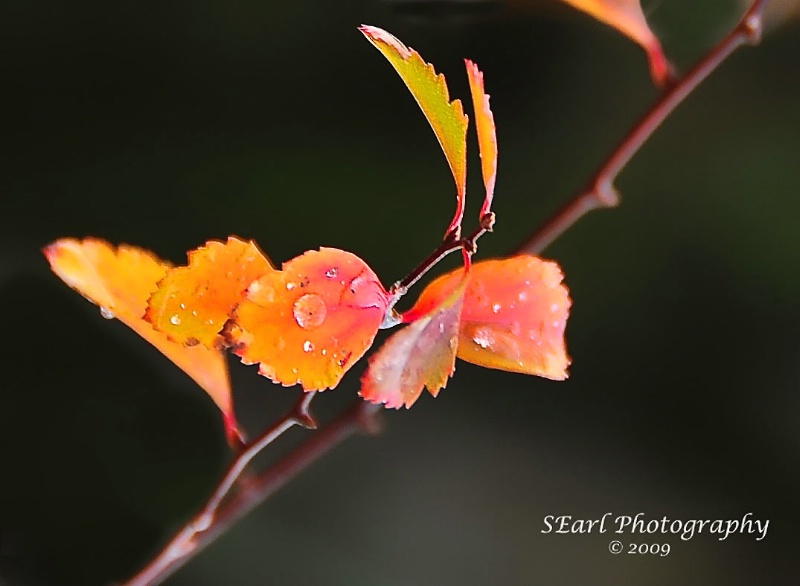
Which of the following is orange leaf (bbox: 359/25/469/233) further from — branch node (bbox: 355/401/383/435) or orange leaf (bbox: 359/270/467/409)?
branch node (bbox: 355/401/383/435)

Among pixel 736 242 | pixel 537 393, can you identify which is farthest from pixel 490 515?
pixel 736 242

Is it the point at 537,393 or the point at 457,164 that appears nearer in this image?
the point at 457,164

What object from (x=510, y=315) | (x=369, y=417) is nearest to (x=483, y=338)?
(x=510, y=315)

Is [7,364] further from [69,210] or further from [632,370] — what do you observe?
[632,370]

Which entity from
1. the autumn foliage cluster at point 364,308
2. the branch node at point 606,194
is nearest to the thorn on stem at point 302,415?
the autumn foliage cluster at point 364,308

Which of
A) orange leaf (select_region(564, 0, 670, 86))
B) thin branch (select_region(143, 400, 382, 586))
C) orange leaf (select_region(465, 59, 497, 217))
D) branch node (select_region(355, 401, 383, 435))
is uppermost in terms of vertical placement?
orange leaf (select_region(564, 0, 670, 86))

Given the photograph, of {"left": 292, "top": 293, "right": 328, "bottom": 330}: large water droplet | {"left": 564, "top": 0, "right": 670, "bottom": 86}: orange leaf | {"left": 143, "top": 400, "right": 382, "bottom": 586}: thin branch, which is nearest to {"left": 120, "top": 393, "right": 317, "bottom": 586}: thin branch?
{"left": 143, "top": 400, "right": 382, "bottom": 586}: thin branch
